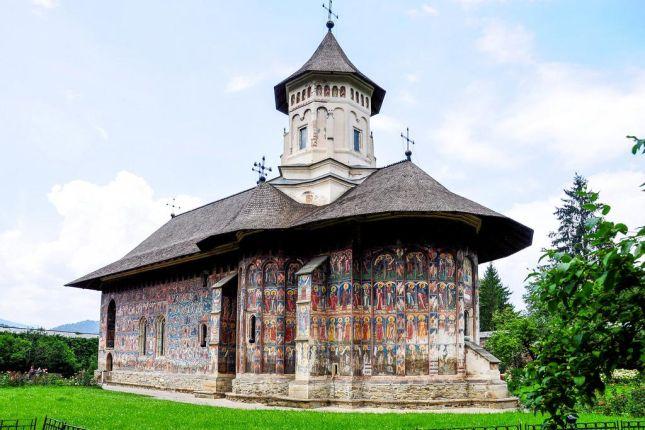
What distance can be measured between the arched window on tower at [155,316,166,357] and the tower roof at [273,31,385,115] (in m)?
9.81

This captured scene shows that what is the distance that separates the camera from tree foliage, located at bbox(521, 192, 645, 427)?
341 cm

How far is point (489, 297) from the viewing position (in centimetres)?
4238

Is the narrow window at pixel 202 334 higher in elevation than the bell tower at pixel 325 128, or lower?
lower

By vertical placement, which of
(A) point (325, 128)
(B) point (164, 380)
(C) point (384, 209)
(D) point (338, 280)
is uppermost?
(A) point (325, 128)

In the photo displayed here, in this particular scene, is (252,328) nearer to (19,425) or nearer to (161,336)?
(161,336)

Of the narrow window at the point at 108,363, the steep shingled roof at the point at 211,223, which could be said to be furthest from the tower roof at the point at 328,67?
the narrow window at the point at 108,363

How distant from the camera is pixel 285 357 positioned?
18422 millimetres

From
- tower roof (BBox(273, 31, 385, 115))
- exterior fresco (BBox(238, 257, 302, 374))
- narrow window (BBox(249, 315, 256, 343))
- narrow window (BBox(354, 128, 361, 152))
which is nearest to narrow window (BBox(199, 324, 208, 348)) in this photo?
exterior fresco (BBox(238, 257, 302, 374))

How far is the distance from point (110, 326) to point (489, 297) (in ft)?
81.8

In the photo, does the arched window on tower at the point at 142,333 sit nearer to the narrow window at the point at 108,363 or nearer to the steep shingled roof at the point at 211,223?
the steep shingled roof at the point at 211,223

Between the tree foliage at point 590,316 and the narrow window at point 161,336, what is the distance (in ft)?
73.0

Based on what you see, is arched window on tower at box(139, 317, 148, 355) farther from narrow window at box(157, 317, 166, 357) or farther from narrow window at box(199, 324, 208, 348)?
narrow window at box(199, 324, 208, 348)

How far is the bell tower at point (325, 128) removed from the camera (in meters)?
21.9

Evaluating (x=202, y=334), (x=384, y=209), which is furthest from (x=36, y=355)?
(x=384, y=209)
